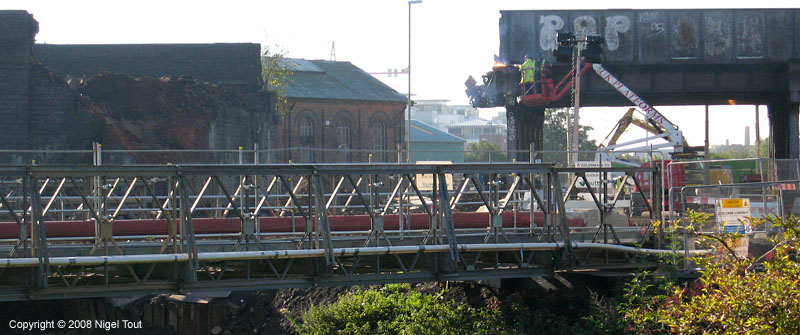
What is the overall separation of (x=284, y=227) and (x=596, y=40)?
40.1 ft

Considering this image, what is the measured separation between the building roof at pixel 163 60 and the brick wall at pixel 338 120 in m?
18.4

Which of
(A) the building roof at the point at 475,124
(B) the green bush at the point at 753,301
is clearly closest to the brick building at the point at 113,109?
(B) the green bush at the point at 753,301

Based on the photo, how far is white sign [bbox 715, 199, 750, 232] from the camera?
56.5 feet

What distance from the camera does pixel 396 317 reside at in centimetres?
1988

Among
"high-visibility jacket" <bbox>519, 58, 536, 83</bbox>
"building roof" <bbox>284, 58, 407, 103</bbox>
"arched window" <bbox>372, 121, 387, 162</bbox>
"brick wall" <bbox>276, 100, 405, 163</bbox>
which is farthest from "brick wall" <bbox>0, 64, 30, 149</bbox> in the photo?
"arched window" <bbox>372, 121, 387, 162</bbox>

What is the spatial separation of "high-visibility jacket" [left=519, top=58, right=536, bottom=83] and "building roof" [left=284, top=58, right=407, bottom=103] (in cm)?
3070

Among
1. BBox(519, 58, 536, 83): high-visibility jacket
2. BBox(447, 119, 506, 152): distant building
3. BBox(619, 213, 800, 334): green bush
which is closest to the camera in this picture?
BBox(619, 213, 800, 334): green bush

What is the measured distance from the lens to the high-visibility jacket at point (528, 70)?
34.6m

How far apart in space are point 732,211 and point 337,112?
50513 mm

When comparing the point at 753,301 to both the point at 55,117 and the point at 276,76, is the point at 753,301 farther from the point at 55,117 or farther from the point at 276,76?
the point at 276,76

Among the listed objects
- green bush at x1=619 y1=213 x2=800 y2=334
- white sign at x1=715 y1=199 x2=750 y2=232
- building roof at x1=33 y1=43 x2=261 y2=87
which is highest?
building roof at x1=33 y1=43 x2=261 y2=87

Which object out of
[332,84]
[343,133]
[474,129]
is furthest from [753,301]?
[474,129]

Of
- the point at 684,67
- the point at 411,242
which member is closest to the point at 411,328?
the point at 411,242

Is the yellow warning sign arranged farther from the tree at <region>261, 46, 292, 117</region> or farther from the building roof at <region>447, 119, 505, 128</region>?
the building roof at <region>447, 119, 505, 128</region>
